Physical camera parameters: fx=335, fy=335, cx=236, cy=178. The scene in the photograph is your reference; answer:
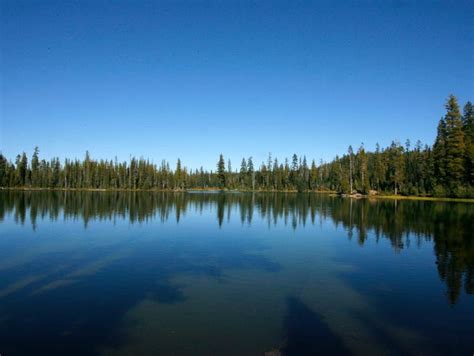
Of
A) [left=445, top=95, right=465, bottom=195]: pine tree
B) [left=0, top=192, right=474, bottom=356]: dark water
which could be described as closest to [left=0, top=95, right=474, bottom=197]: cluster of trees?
[left=445, top=95, right=465, bottom=195]: pine tree

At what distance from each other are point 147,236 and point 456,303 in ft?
69.0

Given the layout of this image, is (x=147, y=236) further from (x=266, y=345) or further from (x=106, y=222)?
(x=266, y=345)

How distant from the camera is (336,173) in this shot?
150 meters

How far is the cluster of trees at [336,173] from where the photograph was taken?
70.8 meters

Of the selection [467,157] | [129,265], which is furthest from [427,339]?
[467,157]

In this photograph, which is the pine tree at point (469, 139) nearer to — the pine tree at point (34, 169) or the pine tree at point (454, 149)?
the pine tree at point (454, 149)

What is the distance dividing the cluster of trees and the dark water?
53.3 meters

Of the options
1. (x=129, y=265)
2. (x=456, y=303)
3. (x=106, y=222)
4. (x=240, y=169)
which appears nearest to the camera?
(x=456, y=303)

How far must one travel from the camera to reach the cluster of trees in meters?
70.8

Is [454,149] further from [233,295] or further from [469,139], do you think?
[233,295]

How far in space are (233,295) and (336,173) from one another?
14461cm

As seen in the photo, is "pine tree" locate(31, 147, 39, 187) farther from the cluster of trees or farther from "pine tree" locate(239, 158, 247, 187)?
"pine tree" locate(239, 158, 247, 187)

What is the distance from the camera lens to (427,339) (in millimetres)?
9586

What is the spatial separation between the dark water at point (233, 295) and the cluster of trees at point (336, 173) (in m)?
53.3
